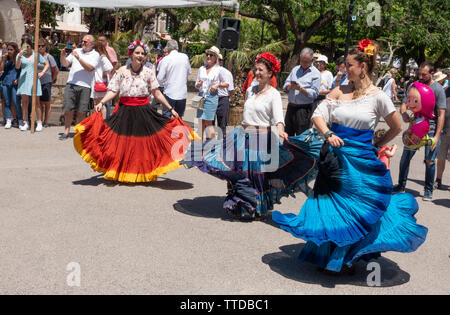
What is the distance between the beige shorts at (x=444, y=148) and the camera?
9028 millimetres

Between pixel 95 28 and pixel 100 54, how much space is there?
20.2 meters

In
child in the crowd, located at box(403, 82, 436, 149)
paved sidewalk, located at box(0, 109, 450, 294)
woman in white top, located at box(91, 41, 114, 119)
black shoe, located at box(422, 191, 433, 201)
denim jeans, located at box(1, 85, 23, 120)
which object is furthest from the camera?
denim jeans, located at box(1, 85, 23, 120)

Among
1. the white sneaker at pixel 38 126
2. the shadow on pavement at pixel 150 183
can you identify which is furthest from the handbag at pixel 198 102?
the white sneaker at pixel 38 126

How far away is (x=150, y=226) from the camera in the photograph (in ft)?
20.2

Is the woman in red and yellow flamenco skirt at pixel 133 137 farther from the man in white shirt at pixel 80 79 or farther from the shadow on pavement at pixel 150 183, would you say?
the man in white shirt at pixel 80 79

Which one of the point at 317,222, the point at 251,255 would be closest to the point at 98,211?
the point at 251,255

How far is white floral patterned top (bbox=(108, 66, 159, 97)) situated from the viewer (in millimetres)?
7941

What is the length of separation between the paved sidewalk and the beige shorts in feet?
3.25

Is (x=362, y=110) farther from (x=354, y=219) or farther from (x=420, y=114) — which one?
(x=420, y=114)

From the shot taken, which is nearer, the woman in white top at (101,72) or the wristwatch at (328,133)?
the wristwatch at (328,133)

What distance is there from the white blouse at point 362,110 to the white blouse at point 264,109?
4.94 ft

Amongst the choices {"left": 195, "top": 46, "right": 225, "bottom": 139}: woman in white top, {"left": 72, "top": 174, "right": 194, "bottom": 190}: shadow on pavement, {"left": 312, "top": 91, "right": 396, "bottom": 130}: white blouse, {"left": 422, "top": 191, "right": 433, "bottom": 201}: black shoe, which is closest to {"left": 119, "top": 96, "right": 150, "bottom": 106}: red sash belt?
{"left": 72, "top": 174, "right": 194, "bottom": 190}: shadow on pavement

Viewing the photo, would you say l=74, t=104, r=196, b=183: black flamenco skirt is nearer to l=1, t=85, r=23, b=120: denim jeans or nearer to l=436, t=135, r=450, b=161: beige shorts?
l=436, t=135, r=450, b=161: beige shorts

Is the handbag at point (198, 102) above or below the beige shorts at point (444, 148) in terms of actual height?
above
